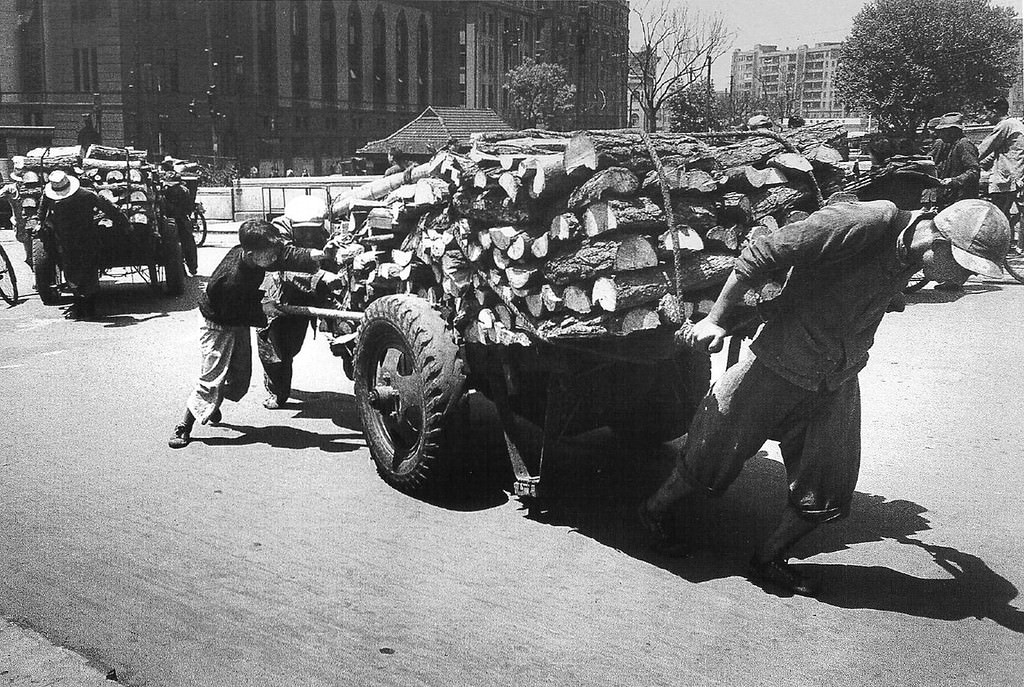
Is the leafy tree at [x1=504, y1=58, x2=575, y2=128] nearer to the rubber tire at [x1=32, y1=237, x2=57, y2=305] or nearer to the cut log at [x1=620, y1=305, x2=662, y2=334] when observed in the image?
the rubber tire at [x1=32, y1=237, x2=57, y2=305]

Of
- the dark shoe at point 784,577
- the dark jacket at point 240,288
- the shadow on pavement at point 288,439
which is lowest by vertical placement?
the shadow on pavement at point 288,439

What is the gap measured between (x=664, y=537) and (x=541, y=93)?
5445 centimetres

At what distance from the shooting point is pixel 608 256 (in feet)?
14.0

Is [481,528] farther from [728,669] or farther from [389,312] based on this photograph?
[728,669]

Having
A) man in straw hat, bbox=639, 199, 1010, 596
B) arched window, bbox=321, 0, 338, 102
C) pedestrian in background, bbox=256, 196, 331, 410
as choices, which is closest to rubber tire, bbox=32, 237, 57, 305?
pedestrian in background, bbox=256, 196, 331, 410

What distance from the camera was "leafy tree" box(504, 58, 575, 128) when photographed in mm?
56312

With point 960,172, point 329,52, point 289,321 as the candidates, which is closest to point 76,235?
point 289,321

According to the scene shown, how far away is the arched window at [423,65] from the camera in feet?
198

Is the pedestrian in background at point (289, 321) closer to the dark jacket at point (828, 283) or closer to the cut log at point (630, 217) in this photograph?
the cut log at point (630, 217)

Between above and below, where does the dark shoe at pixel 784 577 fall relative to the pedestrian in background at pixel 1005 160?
below

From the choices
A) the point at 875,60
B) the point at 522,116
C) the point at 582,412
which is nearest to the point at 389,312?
the point at 582,412

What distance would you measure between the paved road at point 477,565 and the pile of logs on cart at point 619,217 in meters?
1.09

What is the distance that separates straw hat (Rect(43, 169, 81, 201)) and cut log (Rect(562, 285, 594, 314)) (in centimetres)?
928

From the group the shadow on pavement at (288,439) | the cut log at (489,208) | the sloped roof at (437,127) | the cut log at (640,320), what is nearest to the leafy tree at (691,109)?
the sloped roof at (437,127)
